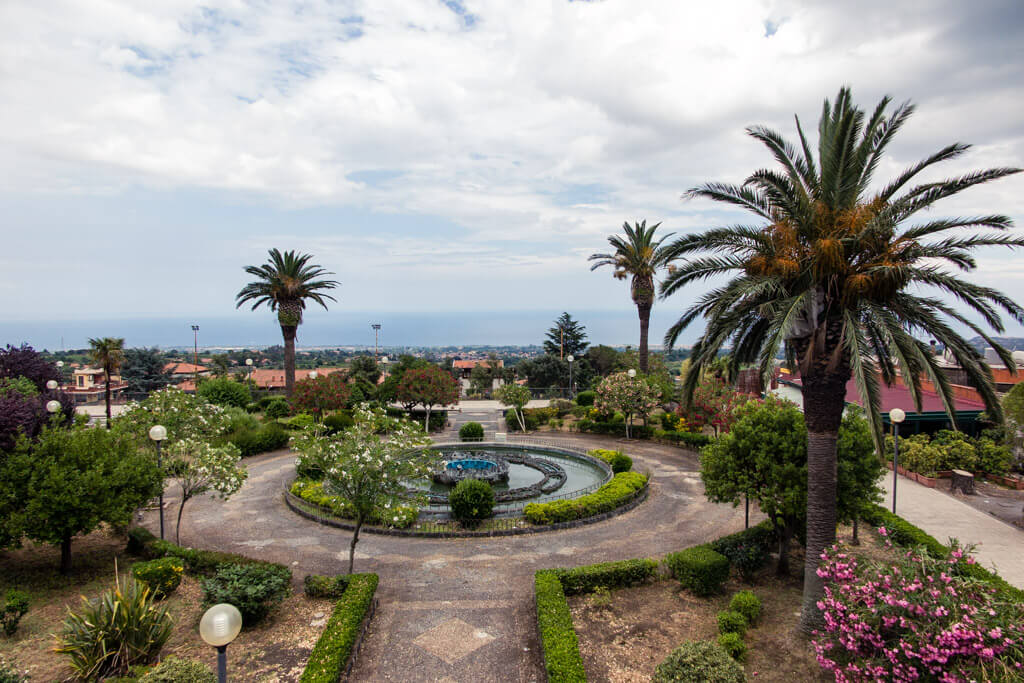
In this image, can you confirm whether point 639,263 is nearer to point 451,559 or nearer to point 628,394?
point 628,394

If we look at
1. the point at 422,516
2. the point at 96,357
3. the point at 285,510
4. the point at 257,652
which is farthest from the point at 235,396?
the point at 257,652

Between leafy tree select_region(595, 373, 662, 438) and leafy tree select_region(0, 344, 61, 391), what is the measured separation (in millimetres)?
29580

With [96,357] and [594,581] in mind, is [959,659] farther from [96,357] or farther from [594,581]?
[96,357]

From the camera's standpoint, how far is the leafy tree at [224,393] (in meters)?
35.0

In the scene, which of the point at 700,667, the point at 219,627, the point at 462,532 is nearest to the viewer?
the point at 219,627

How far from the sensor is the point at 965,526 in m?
16.8

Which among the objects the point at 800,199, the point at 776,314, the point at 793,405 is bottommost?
the point at 793,405

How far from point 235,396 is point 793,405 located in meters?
34.7

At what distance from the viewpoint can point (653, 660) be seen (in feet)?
32.6

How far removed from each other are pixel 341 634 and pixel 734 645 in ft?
24.3

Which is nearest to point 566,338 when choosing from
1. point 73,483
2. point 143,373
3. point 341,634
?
point 143,373

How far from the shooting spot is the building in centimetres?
5806

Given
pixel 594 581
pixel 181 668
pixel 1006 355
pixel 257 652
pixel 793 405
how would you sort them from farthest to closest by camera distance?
pixel 793 405 → pixel 594 581 → pixel 257 652 → pixel 1006 355 → pixel 181 668

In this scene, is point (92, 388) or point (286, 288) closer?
point (286, 288)
